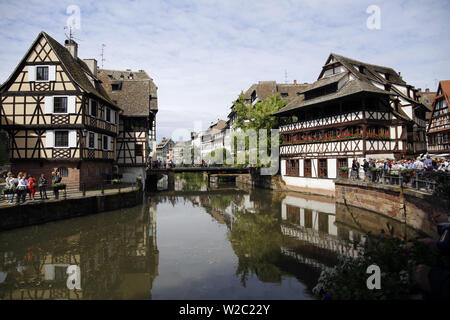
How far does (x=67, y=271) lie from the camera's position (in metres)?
10.4

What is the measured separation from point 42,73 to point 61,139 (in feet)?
18.2

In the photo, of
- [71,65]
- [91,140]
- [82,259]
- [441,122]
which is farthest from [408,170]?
[71,65]

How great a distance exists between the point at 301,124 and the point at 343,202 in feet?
36.5

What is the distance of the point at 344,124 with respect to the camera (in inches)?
1022

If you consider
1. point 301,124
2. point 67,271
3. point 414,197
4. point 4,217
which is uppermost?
point 301,124

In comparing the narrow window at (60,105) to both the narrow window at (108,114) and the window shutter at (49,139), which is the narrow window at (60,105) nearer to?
the window shutter at (49,139)

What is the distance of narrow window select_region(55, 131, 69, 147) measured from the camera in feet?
75.5

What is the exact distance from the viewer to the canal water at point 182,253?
348 inches

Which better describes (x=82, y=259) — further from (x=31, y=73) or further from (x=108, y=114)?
(x=108, y=114)

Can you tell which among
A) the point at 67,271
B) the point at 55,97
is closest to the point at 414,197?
the point at 67,271

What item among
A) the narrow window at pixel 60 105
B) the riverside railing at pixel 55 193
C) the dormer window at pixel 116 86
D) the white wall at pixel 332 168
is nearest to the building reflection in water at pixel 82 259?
the riverside railing at pixel 55 193

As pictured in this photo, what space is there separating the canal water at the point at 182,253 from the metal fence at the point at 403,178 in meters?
2.32

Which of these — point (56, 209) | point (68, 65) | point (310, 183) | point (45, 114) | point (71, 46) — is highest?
point (71, 46)
